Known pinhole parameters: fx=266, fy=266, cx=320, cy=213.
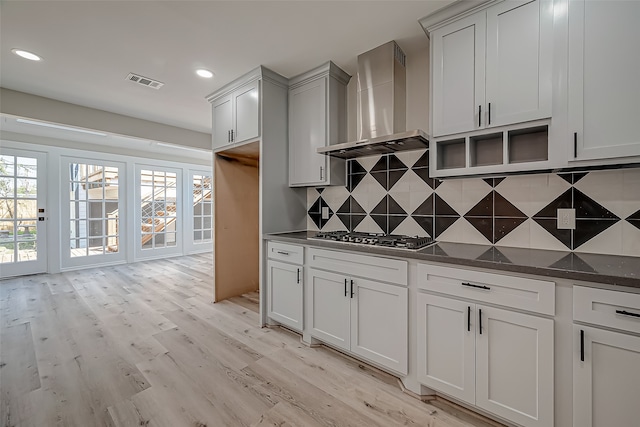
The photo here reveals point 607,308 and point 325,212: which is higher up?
point 325,212

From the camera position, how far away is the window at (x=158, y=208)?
5.78 meters

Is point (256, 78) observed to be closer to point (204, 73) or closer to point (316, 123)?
point (204, 73)

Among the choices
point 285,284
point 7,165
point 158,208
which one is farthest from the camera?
point 158,208

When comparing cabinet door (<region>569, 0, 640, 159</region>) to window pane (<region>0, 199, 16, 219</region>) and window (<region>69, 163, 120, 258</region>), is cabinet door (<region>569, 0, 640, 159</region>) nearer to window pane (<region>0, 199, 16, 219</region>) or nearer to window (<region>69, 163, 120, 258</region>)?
window (<region>69, 163, 120, 258</region>)

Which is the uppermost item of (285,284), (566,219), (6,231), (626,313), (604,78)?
(604,78)

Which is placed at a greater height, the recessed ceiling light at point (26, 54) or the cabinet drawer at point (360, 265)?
the recessed ceiling light at point (26, 54)

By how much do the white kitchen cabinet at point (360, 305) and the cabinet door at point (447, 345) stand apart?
12 cm

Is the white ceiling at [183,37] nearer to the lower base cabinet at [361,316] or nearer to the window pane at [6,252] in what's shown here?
the lower base cabinet at [361,316]

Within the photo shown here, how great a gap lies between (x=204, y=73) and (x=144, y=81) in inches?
28.7

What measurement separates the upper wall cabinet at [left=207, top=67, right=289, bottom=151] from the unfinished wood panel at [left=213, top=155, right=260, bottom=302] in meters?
0.43

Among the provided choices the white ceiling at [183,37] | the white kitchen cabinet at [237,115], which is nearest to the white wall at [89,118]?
the white ceiling at [183,37]

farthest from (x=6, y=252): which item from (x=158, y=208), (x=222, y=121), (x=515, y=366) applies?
(x=515, y=366)

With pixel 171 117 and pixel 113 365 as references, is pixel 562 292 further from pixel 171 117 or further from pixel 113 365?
pixel 171 117

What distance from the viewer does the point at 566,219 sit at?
1.67 metres
